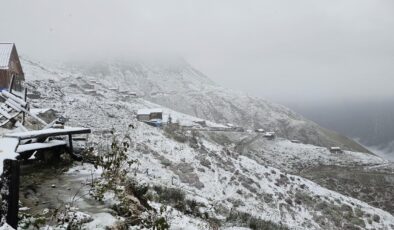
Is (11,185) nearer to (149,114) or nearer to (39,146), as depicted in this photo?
(39,146)

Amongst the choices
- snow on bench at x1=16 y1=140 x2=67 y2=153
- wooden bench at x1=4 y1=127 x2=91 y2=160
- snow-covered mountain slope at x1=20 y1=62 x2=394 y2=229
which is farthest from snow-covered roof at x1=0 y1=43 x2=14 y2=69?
snow on bench at x1=16 y1=140 x2=67 y2=153

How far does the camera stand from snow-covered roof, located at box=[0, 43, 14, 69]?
4364cm

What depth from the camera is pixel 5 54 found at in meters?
44.6

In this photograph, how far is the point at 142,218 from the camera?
5.76 metres

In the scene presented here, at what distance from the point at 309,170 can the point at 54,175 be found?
63.6m

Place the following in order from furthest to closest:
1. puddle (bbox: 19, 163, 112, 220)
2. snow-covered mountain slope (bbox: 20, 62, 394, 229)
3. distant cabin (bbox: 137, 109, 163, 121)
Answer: distant cabin (bbox: 137, 109, 163, 121)
snow-covered mountain slope (bbox: 20, 62, 394, 229)
puddle (bbox: 19, 163, 112, 220)

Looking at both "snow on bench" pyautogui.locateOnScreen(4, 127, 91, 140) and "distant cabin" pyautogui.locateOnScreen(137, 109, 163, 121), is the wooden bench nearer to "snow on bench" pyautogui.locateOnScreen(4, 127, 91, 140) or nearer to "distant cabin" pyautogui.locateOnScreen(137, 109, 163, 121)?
"snow on bench" pyautogui.locateOnScreen(4, 127, 91, 140)

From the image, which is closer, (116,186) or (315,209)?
(116,186)

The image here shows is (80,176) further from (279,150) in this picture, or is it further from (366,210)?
(279,150)

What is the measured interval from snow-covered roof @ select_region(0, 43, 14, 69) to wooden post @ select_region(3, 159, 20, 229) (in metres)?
45.3

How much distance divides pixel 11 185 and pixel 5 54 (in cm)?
4695

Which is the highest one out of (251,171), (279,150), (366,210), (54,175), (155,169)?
(54,175)

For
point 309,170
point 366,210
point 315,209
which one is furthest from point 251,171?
Answer: point 309,170

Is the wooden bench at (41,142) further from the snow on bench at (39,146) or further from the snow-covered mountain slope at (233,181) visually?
the snow-covered mountain slope at (233,181)
